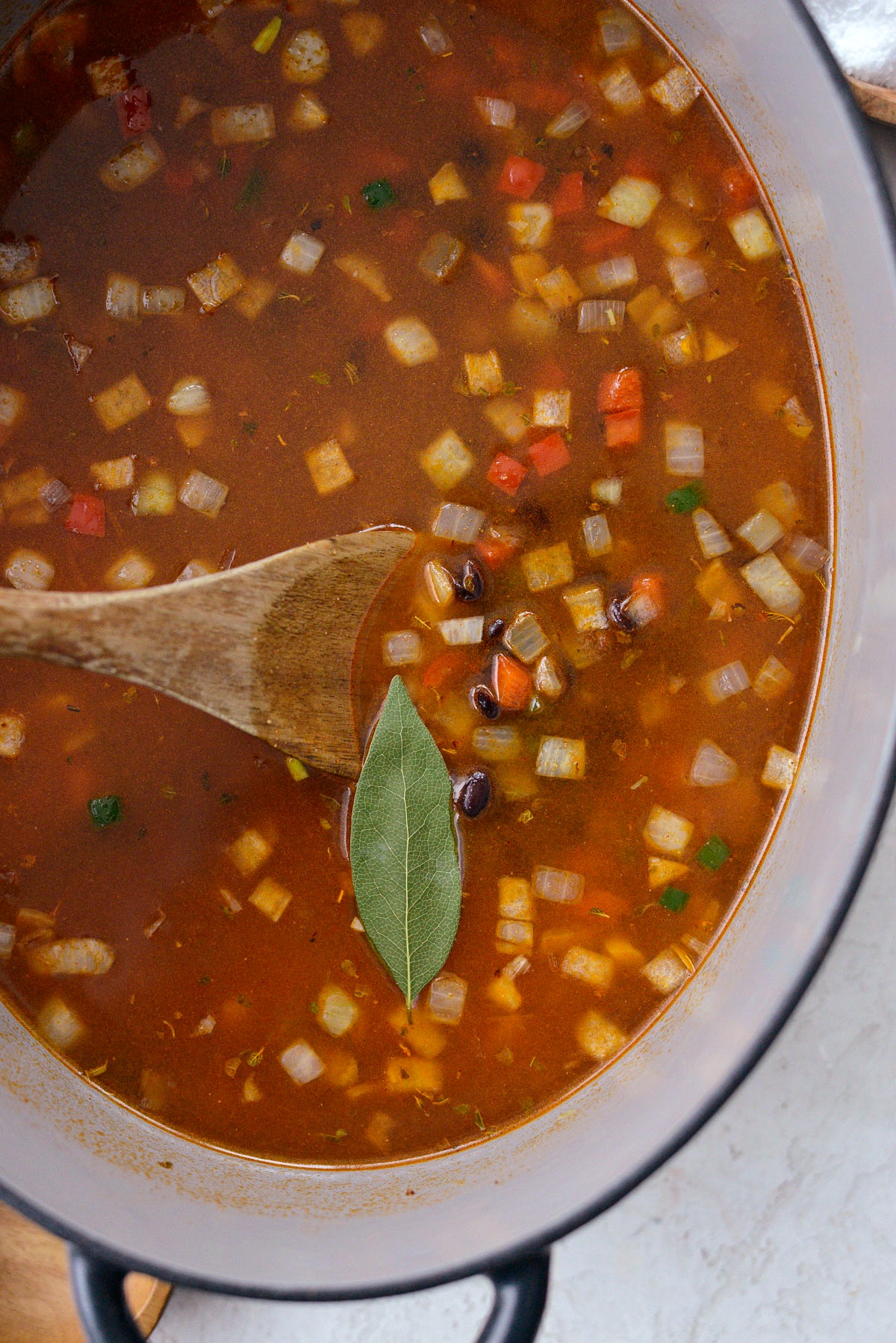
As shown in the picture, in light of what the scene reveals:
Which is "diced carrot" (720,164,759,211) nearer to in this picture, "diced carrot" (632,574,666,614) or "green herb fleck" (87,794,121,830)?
"diced carrot" (632,574,666,614)

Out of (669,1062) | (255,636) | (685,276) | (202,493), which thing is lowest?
(669,1062)

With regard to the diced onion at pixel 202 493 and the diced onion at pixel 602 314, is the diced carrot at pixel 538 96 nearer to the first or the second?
the diced onion at pixel 602 314

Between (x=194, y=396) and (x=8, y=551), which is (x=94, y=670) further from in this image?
(x=194, y=396)

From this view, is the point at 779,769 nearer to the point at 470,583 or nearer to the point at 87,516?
the point at 470,583

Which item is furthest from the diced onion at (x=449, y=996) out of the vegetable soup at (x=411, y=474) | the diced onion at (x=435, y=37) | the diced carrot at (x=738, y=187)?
the diced onion at (x=435, y=37)

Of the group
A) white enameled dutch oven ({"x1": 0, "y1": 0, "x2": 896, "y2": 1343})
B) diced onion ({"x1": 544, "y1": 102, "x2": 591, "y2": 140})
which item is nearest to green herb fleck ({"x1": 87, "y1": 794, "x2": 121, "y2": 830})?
white enameled dutch oven ({"x1": 0, "y1": 0, "x2": 896, "y2": 1343})

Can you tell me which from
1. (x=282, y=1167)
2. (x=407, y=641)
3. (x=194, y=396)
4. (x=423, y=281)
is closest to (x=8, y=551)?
(x=194, y=396)

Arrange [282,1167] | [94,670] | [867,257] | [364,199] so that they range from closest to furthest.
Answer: [94,670] < [867,257] < [364,199] < [282,1167]

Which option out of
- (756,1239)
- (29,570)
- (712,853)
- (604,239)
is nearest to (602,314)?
(604,239)
